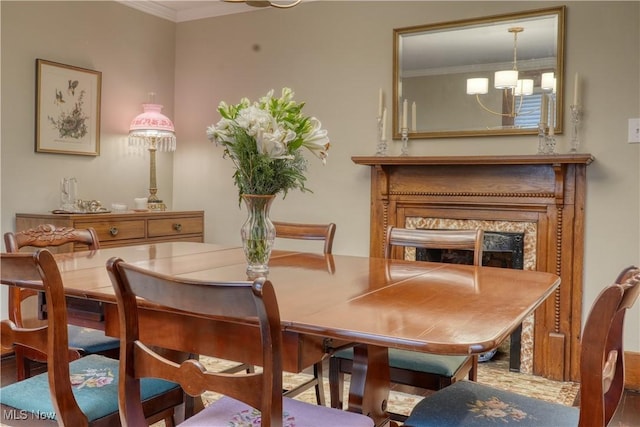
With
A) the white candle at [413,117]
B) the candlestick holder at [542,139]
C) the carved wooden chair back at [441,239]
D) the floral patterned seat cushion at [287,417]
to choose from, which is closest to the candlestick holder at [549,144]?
the candlestick holder at [542,139]

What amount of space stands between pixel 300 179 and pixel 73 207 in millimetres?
2260

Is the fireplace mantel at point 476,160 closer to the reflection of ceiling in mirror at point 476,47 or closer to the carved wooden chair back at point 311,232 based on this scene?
the reflection of ceiling in mirror at point 476,47

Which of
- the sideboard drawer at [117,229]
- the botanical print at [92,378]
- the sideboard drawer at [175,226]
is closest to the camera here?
the botanical print at [92,378]

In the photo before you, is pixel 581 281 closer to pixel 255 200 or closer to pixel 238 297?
pixel 255 200

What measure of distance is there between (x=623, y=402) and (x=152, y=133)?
124 inches

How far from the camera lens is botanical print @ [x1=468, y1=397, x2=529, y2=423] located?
53.4 inches

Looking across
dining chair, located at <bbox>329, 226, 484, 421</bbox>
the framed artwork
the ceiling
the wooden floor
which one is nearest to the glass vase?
dining chair, located at <bbox>329, 226, 484, 421</bbox>

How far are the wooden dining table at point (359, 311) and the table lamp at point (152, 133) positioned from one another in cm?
193

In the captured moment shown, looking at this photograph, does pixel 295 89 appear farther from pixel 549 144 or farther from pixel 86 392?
pixel 86 392

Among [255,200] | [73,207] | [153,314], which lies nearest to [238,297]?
[153,314]

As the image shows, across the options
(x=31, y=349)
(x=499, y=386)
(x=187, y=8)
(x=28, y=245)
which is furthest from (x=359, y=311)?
(x=187, y=8)

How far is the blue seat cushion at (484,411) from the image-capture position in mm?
1333

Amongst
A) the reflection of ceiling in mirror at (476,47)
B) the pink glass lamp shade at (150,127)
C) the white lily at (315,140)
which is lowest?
the white lily at (315,140)

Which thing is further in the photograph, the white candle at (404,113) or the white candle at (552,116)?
the white candle at (404,113)
